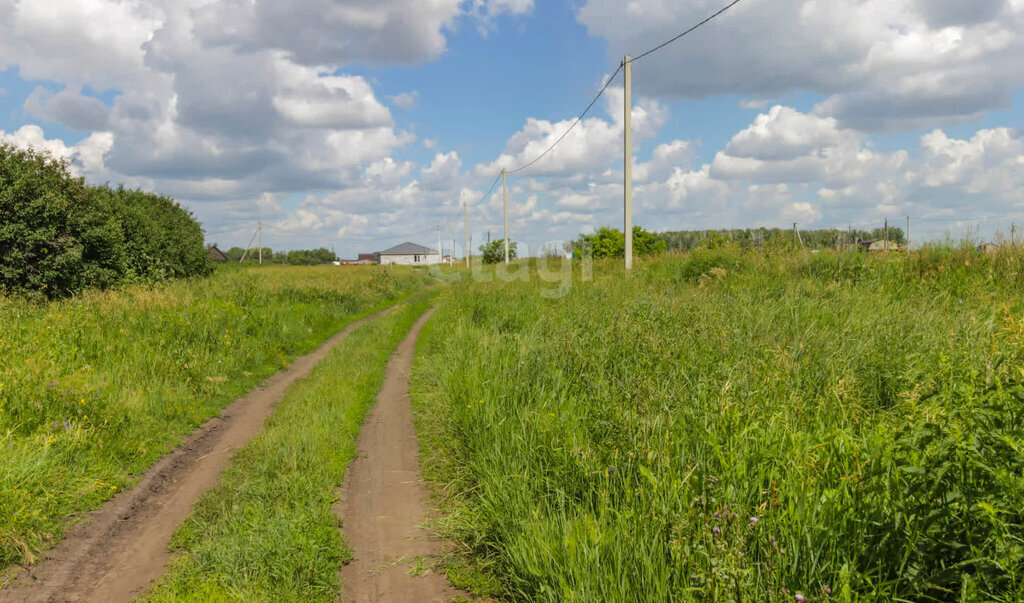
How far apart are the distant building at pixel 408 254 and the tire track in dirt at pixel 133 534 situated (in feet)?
477

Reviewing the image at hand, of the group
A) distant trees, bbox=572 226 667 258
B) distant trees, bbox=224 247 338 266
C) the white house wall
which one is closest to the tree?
distant trees, bbox=572 226 667 258

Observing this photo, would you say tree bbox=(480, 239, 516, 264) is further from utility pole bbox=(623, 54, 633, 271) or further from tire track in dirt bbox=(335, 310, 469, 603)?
tire track in dirt bbox=(335, 310, 469, 603)

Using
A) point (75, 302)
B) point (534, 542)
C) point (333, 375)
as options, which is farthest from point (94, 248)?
point (534, 542)

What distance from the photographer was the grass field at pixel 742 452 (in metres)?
2.54

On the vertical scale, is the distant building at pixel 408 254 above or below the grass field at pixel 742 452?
above

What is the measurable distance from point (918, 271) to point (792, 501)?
31.7 ft

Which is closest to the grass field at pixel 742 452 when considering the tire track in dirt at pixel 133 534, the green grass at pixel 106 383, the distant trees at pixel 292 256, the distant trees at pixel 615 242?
the tire track in dirt at pixel 133 534

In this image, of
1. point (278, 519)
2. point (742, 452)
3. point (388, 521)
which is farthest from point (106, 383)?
point (742, 452)

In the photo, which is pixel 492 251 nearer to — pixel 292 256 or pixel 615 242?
pixel 615 242

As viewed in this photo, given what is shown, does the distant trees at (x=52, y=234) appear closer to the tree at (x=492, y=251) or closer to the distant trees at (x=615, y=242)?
the distant trees at (x=615, y=242)

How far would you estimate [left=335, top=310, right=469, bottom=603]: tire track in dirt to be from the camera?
160 inches

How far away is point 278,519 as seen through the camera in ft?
15.8

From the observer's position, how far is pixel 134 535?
5.02m

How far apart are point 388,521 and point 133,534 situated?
7.46ft
